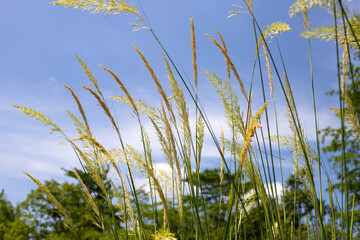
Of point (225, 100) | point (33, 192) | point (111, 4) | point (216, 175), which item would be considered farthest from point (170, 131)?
point (216, 175)

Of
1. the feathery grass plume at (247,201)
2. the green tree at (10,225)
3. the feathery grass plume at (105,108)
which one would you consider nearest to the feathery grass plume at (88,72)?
the feathery grass plume at (105,108)

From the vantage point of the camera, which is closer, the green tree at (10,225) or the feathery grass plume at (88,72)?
the feathery grass plume at (88,72)

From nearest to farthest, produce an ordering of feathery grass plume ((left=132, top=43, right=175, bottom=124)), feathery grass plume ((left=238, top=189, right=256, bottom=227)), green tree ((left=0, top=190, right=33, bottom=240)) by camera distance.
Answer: feathery grass plume ((left=132, top=43, right=175, bottom=124))
feathery grass plume ((left=238, top=189, right=256, bottom=227))
green tree ((left=0, top=190, right=33, bottom=240))

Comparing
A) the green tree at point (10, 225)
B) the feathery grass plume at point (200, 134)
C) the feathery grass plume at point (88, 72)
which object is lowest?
the green tree at point (10, 225)

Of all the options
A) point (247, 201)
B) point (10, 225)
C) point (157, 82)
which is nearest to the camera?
point (157, 82)

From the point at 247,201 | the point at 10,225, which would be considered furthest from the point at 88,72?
the point at 10,225

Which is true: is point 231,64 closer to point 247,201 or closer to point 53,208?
point 247,201

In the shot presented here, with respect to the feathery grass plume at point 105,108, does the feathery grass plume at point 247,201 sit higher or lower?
lower

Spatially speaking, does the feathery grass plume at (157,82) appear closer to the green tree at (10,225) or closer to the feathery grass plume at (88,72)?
the feathery grass plume at (88,72)

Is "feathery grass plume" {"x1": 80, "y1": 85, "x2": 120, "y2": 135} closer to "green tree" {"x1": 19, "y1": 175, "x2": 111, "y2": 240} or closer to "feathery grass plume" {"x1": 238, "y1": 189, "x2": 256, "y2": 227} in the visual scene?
"feathery grass plume" {"x1": 238, "y1": 189, "x2": 256, "y2": 227}

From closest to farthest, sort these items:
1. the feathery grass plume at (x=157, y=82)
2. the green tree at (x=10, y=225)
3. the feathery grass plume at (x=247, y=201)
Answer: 1. the feathery grass plume at (x=157, y=82)
2. the feathery grass plume at (x=247, y=201)
3. the green tree at (x=10, y=225)

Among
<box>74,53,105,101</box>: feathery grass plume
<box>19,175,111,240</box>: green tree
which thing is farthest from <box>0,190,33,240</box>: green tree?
<box>74,53,105,101</box>: feathery grass plume

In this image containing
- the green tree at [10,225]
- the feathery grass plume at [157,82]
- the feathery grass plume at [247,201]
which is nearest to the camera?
the feathery grass plume at [157,82]

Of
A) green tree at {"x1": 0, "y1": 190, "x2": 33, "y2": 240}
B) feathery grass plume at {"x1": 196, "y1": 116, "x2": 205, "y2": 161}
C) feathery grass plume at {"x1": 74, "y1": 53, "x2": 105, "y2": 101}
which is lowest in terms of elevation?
green tree at {"x1": 0, "y1": 190, "x2": 33, "y2": 240}
